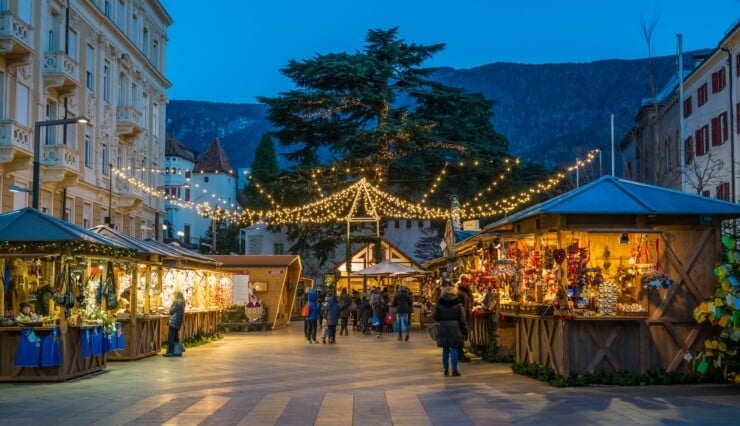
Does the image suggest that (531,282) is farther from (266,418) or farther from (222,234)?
(222,234)

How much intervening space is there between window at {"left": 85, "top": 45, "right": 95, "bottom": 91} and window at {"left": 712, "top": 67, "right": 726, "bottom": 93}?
27.0 m

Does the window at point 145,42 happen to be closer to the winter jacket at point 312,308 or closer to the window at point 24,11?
the window at point 24,11

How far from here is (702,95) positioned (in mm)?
42250

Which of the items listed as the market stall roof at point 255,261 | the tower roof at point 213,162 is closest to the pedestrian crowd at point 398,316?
the market stall roof at point 255,261

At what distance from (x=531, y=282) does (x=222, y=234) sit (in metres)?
76.8

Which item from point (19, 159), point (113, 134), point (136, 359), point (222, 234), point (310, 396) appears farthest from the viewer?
point (222, 234)

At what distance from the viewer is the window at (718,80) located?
126 feet

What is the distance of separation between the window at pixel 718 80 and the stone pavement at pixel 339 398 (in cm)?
2388

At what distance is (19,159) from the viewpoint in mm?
30203

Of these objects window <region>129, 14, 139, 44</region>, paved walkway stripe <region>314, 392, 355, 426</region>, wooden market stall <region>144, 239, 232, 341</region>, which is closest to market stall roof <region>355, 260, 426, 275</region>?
wooden market stall <region>144, 239, 232, 341</region>

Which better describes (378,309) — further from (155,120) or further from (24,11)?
(155,120)

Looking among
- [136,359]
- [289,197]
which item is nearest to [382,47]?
[289,197]

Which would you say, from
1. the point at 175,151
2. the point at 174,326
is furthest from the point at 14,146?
the point at 175,151

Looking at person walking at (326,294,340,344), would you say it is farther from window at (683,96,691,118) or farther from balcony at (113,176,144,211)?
window at (683,96,691,118)
